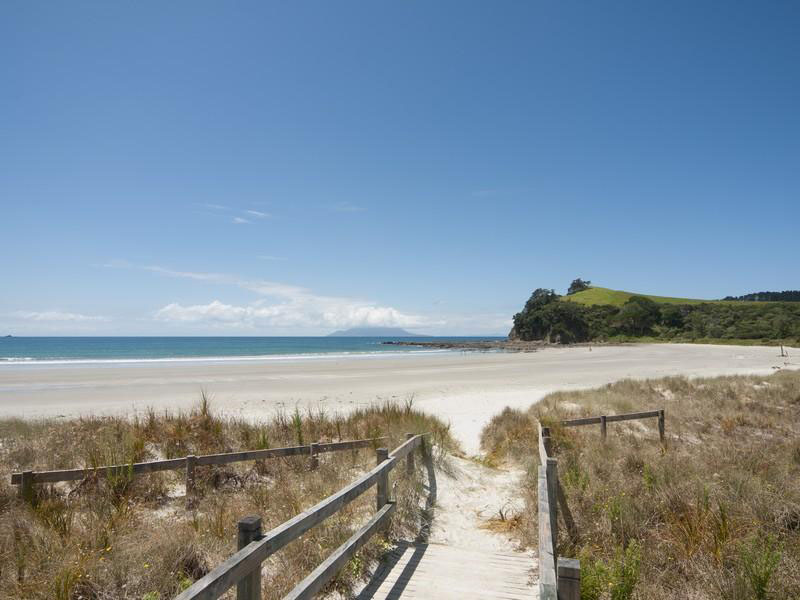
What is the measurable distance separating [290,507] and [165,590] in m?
1.89

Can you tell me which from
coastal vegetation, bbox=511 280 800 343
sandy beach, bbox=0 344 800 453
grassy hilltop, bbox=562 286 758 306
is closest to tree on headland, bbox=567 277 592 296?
grassy hilltop, bbox=562 286 758 306

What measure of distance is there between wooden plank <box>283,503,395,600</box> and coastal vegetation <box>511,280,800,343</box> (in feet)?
318

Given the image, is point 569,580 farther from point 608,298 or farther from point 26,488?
point 608,298

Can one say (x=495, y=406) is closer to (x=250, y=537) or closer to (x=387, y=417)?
(x=387, y=417)

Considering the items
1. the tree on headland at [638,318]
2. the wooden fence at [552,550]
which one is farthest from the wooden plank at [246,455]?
the tree on headland at [638,318]

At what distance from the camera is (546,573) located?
11.2 ft

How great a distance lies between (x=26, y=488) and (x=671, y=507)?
29.0 feet

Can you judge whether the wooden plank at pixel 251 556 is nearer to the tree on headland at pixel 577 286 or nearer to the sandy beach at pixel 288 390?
the sandy beach at pixel 288 390

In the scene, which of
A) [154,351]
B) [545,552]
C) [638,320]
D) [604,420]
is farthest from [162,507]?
[638,320]

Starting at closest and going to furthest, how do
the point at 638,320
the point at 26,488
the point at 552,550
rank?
the point at 552,550, the point at 26,488, the point at 638,320

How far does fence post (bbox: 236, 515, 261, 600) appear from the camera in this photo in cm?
333

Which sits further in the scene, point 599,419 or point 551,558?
point 599,419

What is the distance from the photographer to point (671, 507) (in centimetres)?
615

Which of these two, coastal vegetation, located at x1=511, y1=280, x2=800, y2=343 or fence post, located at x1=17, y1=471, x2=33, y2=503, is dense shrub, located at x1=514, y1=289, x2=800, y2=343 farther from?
fence post, located at x1=17, y1=471, x2=33, y2=503
